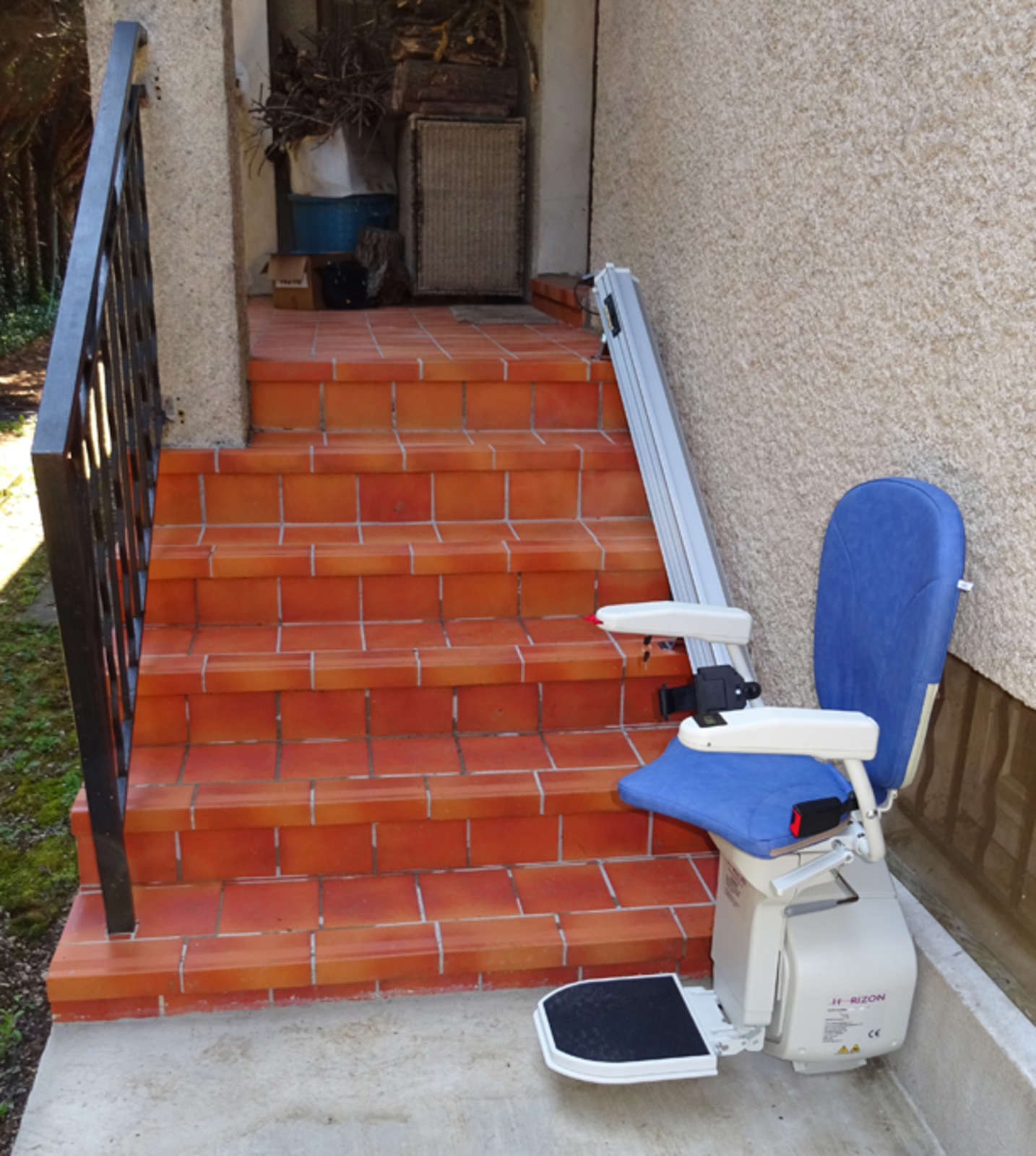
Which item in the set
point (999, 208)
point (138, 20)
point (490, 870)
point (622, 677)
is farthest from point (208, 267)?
Answer: point (999, 208)

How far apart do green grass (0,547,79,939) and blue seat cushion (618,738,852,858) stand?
1508mm

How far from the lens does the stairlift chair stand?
1634 mm

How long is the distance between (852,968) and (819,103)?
1699mm

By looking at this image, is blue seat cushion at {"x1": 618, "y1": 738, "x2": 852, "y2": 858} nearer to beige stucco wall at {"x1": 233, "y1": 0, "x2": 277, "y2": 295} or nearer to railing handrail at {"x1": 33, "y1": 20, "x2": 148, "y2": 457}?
railing handrail at {"x1": 33, "y1": 20, "x2": 148, "y2": 457}

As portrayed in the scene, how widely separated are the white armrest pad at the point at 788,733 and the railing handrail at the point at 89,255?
1.18m

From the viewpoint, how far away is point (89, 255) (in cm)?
203

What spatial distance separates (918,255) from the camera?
1831 millimetres

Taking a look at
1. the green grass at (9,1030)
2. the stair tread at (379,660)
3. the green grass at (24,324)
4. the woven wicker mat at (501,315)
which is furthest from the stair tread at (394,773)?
the green grass at (24,324)

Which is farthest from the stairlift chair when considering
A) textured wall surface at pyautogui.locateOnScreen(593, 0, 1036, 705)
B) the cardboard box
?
the cardboard box

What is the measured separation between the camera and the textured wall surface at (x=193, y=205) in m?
2.53

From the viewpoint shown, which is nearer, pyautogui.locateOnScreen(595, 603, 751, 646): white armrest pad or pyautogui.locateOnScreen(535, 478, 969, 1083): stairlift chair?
pyautogui.locateOnScreen(535, 478, 969, 1083): stairlift chair

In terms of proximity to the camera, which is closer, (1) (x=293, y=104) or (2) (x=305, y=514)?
(2) (x=305, y=514)

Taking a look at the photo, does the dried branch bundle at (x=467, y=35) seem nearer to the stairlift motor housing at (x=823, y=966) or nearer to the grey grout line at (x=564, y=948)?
the grey grout line at (x=564, y=948)

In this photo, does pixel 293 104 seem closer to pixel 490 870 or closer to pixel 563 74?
pixel 563 74
